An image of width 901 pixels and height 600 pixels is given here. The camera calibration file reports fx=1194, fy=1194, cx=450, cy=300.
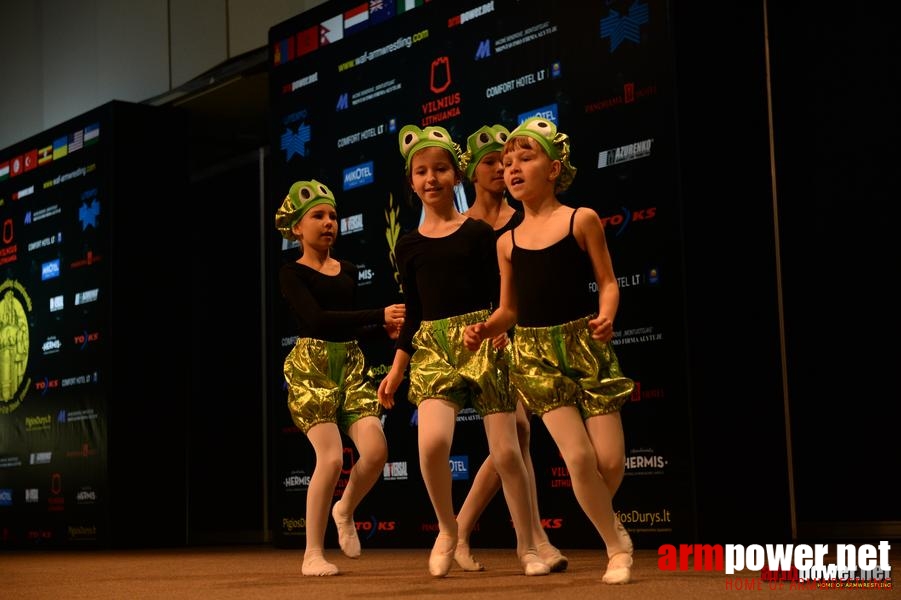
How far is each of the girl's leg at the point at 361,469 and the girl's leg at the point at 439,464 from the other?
1.96ft

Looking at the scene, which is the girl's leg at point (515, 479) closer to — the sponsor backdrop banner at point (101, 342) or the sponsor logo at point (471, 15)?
the sponsor logo at point (471, 15)

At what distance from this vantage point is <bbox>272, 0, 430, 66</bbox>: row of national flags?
7.18 m

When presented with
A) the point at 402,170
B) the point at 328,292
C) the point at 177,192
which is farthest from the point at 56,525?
the point at 328,292

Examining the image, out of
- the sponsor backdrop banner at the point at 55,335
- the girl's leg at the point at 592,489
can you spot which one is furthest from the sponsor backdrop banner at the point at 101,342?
the girl's leg at the point at 592,489

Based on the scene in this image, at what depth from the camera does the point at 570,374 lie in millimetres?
3746

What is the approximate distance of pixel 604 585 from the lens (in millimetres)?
3547

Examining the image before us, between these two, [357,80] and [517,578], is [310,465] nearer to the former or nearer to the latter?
[357,80]

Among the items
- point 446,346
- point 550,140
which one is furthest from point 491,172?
point 446,346

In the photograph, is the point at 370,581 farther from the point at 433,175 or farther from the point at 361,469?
the point at 433,175

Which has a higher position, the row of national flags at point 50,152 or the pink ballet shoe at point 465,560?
the row of national flags at point 50,152

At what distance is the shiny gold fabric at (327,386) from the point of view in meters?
4.62

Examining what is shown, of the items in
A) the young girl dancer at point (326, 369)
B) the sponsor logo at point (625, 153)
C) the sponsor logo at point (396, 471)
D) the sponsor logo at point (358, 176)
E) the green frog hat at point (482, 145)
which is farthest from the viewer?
the sponsor logo at point (358, 176)

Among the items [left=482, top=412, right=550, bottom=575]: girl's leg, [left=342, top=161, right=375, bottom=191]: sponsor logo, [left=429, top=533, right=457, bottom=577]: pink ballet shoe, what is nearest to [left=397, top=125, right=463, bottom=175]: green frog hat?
[left=482, top=412, right=550, bottom=575]: girl's leg

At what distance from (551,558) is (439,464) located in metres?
0.53
